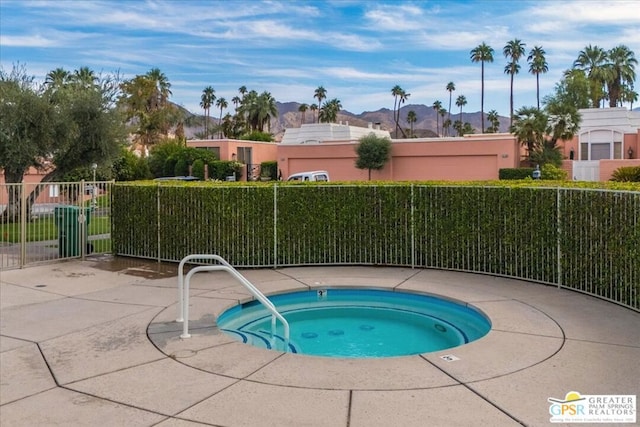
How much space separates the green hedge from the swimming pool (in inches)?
81.6

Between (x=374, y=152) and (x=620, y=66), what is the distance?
40.3 m

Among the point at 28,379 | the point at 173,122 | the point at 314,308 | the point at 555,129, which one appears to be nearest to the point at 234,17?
the point at 314,308

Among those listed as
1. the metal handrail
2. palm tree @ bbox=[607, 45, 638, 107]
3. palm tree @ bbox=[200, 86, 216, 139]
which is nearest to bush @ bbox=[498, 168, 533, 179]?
the metal handrail

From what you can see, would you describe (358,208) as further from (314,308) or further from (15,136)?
(15,136)

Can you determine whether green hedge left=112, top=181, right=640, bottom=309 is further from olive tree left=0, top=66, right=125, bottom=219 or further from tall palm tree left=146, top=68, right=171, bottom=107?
tall palm tree left=146, top=68, right=171, bottom=107

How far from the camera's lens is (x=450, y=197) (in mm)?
10617

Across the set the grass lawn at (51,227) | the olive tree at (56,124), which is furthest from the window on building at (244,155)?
the grass lawn at (51,227)

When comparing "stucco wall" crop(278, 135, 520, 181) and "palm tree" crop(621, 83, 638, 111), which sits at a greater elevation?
"palm tree" crop(621, 83, 638, 111)

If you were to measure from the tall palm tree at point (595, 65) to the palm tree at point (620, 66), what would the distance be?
779 mm

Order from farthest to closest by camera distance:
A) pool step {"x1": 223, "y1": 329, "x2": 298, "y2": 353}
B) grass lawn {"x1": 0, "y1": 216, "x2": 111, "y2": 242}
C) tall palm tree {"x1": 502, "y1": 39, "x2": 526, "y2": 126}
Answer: tall palm tree {"x1": 502, "y1": 39, "x2": 526, "y2": 126}
grass lawn {"x1": 0, "y1": 216, "x2": 111, "y2": 242}
pool step {"x1": 223, "y1": 329, "x2": 298, "y2": 353}

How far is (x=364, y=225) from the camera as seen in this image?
36.9 feet

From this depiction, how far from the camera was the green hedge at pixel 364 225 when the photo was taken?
31.0 feet

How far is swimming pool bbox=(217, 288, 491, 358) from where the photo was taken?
715cm

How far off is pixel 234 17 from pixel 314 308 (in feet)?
58.0
